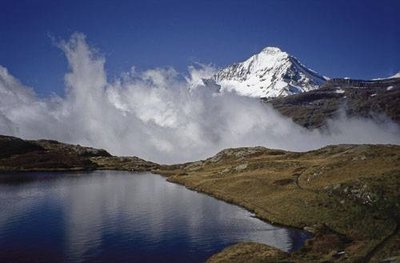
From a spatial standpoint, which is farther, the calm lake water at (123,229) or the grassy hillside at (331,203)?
the calm lake water at (123,229)

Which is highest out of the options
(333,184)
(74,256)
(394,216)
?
(333,184)

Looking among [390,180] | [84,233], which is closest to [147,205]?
[84,233]

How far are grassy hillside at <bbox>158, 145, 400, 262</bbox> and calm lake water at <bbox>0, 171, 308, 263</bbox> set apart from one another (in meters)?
4.96

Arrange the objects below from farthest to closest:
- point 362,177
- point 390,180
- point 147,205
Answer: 1. point 147,205
2. point 362,177
3. point 390,180

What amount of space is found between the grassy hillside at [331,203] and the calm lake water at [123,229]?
496 cm

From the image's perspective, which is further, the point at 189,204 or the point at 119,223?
the point at 189,204

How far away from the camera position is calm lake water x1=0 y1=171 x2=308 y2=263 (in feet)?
228

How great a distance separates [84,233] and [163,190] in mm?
77541

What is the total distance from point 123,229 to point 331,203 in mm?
41824

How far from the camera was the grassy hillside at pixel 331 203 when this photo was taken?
2552 inches

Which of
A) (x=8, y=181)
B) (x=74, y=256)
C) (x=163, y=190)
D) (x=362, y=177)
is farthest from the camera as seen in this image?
(x=8, y=181)

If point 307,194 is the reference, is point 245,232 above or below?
below

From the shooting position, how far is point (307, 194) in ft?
330

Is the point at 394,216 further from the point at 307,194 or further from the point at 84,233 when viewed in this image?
the point at 84,233
